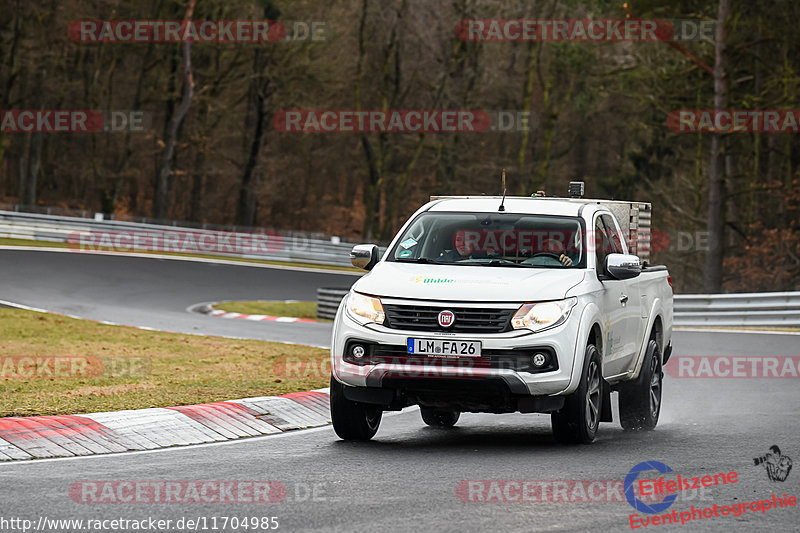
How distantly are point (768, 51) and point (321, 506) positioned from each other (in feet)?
130

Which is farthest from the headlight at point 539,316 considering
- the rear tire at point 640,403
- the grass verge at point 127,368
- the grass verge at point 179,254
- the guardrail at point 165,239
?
the guardrail at point 165,239

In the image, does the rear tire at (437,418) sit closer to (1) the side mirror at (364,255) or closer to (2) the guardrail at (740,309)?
(1) the side mirror at (364,255)

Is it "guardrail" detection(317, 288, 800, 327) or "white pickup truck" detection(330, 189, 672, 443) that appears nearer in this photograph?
"white pickup truck" detection(330, 189, 672, 443)

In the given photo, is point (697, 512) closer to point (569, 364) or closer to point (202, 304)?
point (569, 364)

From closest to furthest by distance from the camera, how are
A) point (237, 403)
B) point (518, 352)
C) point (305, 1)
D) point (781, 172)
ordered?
point (518, 352) → point (237, 403) → point (781, 172) → point (305, 1)

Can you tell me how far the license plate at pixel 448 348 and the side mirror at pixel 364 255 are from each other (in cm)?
146

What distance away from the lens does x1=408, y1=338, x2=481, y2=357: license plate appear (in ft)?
30.4

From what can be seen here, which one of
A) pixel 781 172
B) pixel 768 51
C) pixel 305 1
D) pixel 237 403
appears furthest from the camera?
pixel 305 1

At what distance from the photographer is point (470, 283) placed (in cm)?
952

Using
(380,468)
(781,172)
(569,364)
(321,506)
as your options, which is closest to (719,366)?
(569,364)

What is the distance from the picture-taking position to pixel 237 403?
37.3 feet

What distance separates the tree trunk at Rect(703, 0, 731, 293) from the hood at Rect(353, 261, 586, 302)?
93.9 feet

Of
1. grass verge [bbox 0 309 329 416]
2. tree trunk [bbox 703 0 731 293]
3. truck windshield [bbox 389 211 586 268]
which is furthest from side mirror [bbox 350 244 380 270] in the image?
tree trunk [bbox 703 0 731 293]

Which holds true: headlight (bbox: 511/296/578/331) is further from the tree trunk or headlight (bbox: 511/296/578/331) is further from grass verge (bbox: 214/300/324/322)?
the tree trunk
